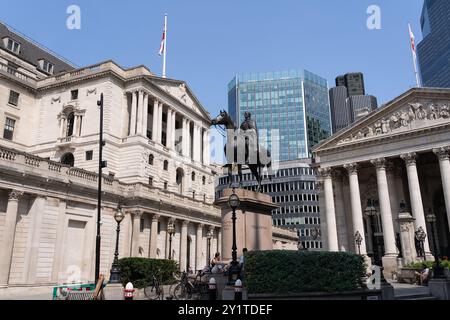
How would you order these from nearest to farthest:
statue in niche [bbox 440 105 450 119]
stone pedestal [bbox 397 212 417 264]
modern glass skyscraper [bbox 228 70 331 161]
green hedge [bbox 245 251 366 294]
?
1. green hedge [bbox 245 251 366 294]
2. stone pedestal [bbox 397 212 417 264]
3. statue in niche [bbox 440 105 450 119]
4. modern glass skyscraper [bbox 228 70 331 161]

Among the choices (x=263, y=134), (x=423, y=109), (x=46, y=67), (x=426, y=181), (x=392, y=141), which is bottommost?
(x=426, y=181)

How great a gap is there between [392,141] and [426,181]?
9097 millimetres

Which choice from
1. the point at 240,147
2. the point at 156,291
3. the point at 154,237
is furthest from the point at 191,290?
the point at 154,237

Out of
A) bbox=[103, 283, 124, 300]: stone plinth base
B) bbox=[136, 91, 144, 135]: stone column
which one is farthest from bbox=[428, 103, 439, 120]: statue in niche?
bbox=[103, 283, 124, 300]: stone plinth base

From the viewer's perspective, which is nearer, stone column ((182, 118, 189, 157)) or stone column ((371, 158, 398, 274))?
stone column ((371, 158, 398, 274))

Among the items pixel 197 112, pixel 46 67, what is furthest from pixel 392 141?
pixel 46 67

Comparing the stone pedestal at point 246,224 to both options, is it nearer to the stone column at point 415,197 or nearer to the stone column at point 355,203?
the stone column at point 415,197

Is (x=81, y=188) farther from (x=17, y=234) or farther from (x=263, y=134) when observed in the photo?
(x=263, y=134)

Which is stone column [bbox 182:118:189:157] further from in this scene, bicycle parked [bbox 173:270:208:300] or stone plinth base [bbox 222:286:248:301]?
stone plinth base [bbox 222:286:248:301]

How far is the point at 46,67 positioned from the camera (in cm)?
6475

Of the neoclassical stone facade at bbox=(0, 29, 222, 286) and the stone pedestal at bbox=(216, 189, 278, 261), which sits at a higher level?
the neoclassical stone facade at bbox=(0, 29, 222, 286)

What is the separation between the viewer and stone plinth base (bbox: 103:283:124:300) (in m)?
18.9

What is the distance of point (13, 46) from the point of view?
5962 centimetres

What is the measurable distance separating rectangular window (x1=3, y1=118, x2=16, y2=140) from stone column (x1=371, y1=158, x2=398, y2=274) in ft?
151
